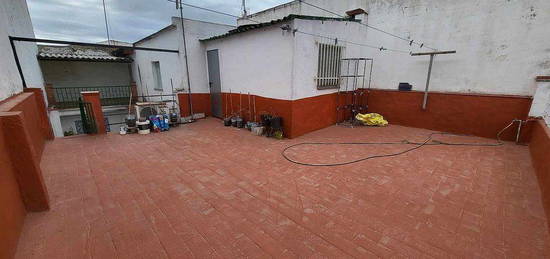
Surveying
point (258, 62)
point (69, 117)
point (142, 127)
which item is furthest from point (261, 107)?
point (69, 117)

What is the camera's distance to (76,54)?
11562mm

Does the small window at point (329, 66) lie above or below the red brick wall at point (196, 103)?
above

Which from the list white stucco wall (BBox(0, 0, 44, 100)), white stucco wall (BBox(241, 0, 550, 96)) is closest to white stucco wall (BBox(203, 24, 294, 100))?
white stucco wall (BBox(241, 0, 550, 96))

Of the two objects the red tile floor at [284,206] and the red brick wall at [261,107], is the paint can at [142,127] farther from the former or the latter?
the red brick wall at [261,107]

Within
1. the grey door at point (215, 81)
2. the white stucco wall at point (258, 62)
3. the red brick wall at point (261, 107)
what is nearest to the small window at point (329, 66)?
the white stucco wall at point (258, 62)

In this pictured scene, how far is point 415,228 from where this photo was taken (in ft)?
7.89

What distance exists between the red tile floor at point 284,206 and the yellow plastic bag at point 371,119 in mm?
2588

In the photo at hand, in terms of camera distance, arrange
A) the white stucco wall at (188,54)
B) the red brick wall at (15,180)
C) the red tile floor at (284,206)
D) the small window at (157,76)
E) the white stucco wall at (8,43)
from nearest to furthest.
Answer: the red brick wall at (15,180), the red tile floor at (284,206), the white stucco wall at (8,43), the white stucco wall at (188,54), the small window at (157,76)

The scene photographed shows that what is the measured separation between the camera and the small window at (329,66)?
6.19 meters

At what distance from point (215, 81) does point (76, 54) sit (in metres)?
9.34

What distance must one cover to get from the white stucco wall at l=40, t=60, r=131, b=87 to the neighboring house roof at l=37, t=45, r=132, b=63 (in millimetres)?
596

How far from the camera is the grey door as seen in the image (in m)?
8.04

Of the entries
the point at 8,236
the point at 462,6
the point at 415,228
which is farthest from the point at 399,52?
the point at 8,236

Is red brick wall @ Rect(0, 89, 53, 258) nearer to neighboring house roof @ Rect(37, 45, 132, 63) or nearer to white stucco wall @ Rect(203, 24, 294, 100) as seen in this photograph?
white stucco wall @ Rect(203, 24, 294, 100)
